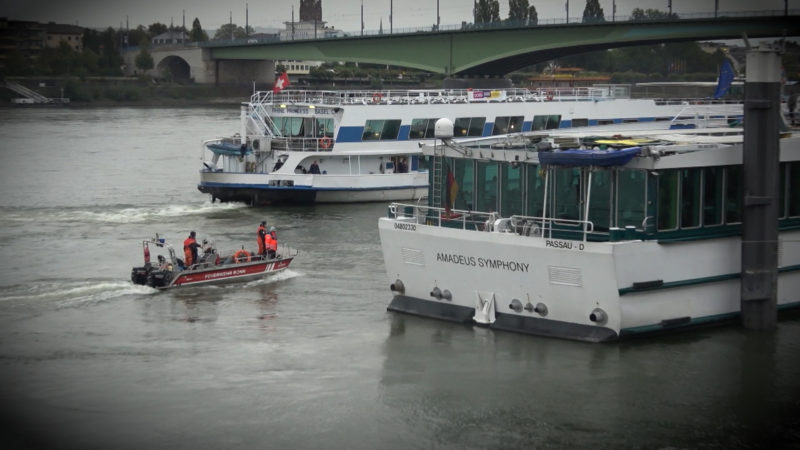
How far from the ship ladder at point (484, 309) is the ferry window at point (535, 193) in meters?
1.72

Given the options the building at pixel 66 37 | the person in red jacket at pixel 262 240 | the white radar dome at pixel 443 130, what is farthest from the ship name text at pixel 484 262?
the building at pixel 66 37

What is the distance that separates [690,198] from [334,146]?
22699 millimetres

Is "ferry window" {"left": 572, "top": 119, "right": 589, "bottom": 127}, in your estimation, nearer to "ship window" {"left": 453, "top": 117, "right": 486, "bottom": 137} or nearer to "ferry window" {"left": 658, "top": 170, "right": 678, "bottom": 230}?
"ship window" {"left": 453, "top": 117, "right": 486, "bottom": 137}

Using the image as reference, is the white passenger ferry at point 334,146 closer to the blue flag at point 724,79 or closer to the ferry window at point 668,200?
the blue flag at point 724,79

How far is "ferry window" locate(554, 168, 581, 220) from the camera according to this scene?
72.0ft

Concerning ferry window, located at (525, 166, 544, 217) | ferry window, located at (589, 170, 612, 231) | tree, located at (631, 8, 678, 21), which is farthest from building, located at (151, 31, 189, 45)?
ferry window, located at (589, 170, 612, 231)

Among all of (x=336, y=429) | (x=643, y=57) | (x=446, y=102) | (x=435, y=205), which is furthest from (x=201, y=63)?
(x=336, y=429)

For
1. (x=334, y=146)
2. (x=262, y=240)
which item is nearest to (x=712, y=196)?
(x=262, y=240)

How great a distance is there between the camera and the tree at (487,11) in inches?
4198

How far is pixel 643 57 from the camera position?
100688 mm

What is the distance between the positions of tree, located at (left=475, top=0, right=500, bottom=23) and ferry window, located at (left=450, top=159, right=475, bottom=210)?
83274 mm

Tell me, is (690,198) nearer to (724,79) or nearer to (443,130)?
(443,130)

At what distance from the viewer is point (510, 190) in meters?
23.2

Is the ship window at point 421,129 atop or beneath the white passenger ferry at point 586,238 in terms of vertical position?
atop
